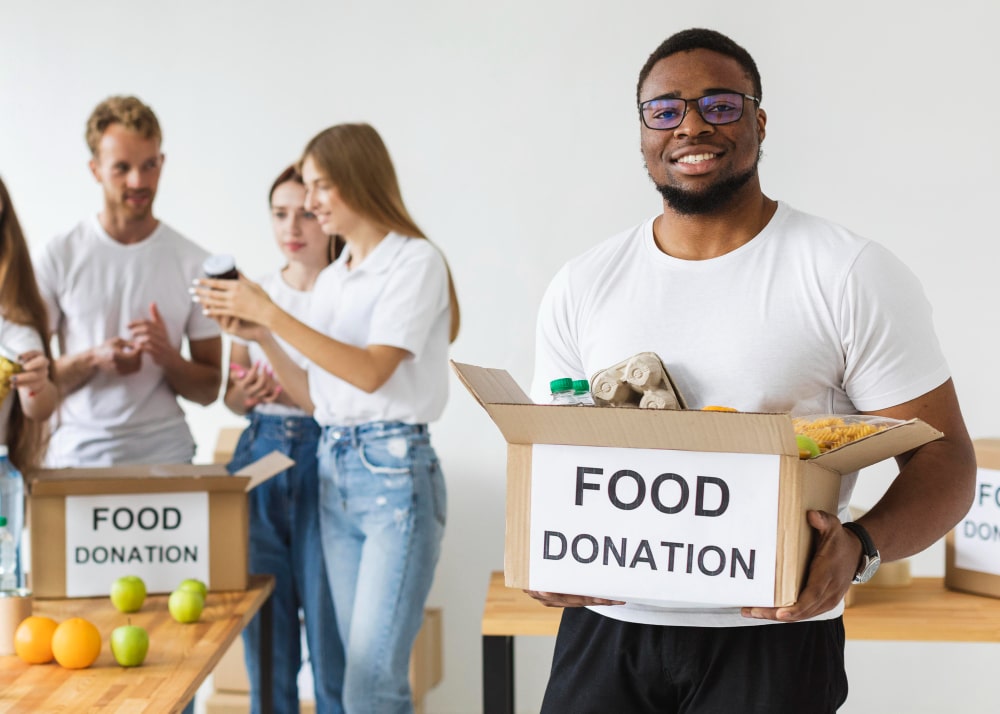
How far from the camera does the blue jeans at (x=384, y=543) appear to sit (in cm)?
214

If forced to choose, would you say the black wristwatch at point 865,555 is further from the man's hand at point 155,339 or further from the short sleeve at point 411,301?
the man's hand at point 155,339

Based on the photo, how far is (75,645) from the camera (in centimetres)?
158

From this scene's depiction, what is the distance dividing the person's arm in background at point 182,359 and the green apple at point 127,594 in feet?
2.16

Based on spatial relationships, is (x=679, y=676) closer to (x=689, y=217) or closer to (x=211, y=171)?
(x=689, y=217)

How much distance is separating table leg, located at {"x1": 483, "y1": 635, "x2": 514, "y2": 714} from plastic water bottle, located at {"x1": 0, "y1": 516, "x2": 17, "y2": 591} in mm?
→ 870

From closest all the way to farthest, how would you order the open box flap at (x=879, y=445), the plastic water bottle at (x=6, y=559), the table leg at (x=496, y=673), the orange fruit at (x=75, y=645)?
the open box flap at (x=879, y=445)
the orange fruit at (x=75, y=645)
the plastic water bottle at (x=6, y=559)
the table leg at (x=496, y=673)

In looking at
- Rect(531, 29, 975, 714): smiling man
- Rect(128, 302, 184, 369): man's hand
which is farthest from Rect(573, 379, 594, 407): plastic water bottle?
Rect(128, 302, 184, 369): man's hand

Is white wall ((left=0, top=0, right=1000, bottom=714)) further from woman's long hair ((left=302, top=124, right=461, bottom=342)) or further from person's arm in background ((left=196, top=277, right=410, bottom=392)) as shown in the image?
person's arm in background ((left=196, top=277, right=410, bottom=392))

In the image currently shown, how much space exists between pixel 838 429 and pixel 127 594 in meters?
1.38

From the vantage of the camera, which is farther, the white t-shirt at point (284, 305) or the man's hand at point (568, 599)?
the white t-shirt at point (284, 305)

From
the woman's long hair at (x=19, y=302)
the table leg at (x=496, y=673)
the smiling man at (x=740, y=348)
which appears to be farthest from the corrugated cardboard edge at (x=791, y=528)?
the woman's long hair at (x=19, y=302)

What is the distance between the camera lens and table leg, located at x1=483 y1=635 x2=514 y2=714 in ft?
6.49

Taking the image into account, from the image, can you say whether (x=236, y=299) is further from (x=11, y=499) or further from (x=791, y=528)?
(x=791, y=528)

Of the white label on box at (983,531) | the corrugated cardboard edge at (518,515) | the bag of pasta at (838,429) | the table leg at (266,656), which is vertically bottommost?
the table leg at (266,656)
